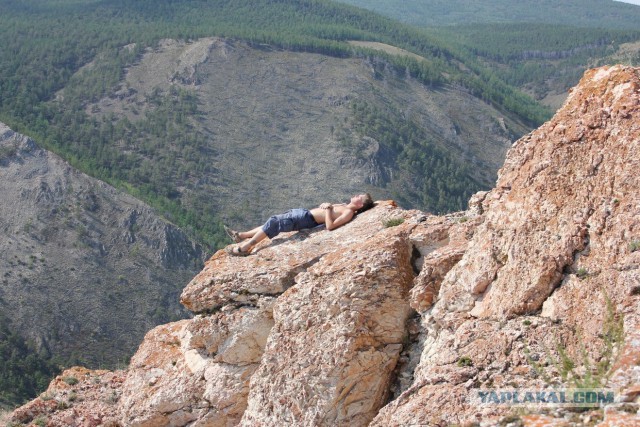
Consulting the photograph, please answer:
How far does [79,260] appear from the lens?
49000 mm

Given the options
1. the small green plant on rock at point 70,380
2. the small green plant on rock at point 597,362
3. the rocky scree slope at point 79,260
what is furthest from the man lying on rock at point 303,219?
the rocky scree slope at point 79,260

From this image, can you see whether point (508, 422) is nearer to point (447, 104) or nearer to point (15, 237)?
point (15, 237)

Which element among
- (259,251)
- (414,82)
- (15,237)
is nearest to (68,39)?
(414,82)

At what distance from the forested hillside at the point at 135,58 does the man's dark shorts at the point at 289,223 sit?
4746cm

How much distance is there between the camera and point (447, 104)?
103562mm

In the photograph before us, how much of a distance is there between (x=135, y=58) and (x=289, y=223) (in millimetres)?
92345

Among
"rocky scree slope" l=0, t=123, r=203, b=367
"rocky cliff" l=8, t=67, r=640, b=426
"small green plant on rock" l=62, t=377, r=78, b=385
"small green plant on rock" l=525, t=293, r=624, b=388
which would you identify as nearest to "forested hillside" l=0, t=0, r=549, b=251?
"rocky scree slope" l=0, t=123, r=203, b=367

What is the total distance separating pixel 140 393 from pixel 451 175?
229 feet

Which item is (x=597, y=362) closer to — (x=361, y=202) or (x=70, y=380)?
(x=361, y=202)

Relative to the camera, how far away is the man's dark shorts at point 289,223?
12445mm

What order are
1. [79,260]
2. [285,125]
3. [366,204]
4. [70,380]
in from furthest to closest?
[285,125], [79,260], [70,380], [366,204]

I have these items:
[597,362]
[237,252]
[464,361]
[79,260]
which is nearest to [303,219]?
[237,252]

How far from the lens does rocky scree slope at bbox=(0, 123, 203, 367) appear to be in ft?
140

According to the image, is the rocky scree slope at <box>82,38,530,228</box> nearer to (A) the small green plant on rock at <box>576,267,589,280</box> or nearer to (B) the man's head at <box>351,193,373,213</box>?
(B) the man's head at <box>351,193,373,213</box>
